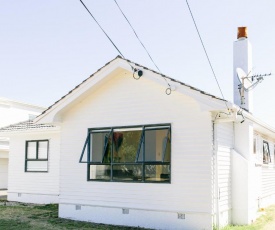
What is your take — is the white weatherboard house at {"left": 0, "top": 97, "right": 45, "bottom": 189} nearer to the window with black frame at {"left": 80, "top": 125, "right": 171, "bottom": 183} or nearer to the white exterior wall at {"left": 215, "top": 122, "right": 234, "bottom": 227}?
the window with black frame at {"left": 80, "top": 125, "right": 171, "bottom": 183}

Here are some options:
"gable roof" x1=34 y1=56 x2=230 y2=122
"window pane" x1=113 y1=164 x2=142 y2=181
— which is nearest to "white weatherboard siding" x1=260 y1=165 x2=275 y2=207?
"window pane" x1=113 y1=164 x2=142 y2=181

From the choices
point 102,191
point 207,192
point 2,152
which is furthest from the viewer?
point 2,152

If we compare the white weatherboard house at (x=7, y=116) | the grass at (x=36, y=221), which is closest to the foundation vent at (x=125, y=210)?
the grass at (x=36, y=221)

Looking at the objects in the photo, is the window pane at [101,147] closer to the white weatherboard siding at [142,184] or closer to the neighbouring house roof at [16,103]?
the white weatherboard siding at [142,184]

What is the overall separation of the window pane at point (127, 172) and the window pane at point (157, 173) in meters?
0.30

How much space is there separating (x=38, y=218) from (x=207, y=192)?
610 centimetres

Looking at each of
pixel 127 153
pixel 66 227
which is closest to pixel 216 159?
pixel 127 153

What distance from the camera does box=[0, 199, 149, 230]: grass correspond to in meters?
11.0

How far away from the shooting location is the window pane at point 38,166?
17031mm

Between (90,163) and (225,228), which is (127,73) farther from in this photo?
(225,228)

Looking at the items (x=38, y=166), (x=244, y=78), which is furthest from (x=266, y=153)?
(x=38, y=166)

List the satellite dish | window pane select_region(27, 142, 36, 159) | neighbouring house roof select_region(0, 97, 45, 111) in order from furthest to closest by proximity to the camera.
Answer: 1. neighbouring house roof select_region(0, 97, 45, 111)
2. window pane select_region(27, 142, 36, 159)
3. the satellite dish

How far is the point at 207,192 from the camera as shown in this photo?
10008 millimetres

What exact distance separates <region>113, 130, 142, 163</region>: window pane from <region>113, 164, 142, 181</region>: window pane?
0.23 meters
